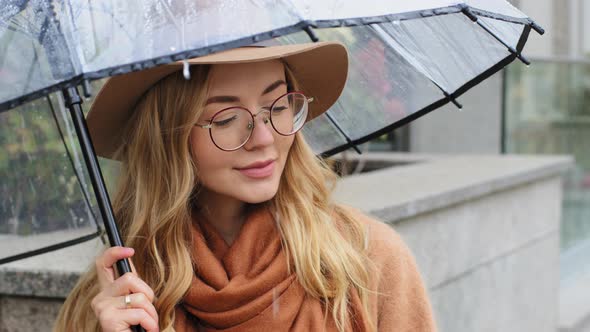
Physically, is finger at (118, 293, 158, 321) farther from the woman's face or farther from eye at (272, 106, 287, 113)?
eye at (272, 106, 287, 113)

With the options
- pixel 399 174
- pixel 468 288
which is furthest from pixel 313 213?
pixel 399 174

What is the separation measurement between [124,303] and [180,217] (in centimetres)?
45

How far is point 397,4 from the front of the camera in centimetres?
201

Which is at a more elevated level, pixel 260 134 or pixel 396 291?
pixel 260 134

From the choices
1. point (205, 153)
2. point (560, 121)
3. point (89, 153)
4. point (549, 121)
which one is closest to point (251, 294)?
point (205, 153)

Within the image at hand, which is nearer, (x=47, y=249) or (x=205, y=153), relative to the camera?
(x=205, y=153)

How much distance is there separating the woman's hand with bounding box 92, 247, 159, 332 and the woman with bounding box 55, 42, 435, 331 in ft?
0.17

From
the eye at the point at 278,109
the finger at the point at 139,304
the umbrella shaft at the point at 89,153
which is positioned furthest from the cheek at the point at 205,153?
the finger at the point at 139,304

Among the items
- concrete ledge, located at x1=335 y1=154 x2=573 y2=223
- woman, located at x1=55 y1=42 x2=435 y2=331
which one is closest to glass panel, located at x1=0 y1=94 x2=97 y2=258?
woman, located at x1=55 y1=42 x2=435 y2=331

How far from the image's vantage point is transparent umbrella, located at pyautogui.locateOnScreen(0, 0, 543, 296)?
190 centimetres

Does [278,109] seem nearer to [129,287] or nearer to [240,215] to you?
[240,215]

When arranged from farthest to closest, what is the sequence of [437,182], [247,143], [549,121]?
[549,121]
[437,182]
[247,143]

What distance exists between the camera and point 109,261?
2.20m

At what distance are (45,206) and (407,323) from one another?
3.76ft
